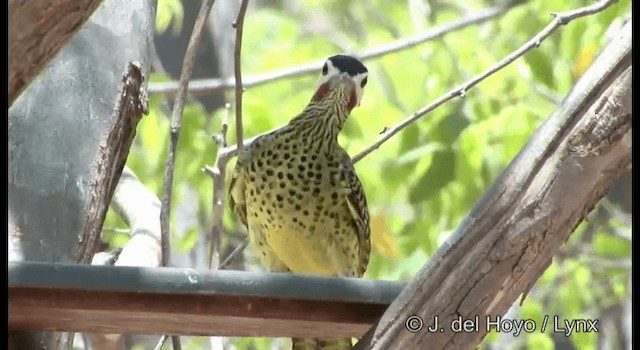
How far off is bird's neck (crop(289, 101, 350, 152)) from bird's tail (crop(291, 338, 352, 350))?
1.79 feet

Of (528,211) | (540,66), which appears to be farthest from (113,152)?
(540,66)

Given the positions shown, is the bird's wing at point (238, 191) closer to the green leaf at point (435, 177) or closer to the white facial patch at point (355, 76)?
the white facial patch at point (355, 76)

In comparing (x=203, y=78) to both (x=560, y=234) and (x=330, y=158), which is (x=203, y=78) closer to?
(x=330, y=158)

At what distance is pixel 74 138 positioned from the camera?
1521mm

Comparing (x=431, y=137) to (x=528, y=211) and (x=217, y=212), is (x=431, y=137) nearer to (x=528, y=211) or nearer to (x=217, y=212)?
(x=217, y=212)

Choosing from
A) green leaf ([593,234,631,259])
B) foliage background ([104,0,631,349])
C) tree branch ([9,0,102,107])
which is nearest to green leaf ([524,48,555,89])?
foliage background ([104,0,631,349])

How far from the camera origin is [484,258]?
3.89 ft

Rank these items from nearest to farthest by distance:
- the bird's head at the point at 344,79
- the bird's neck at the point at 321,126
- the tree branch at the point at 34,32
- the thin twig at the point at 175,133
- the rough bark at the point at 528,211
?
the tree branch at the point at 34,32 < the rough bark at the point at 528,211 < the thin twig at the point at 175,133 < the bird's head at the point at 344,79 < the bird's neck at the point at 321,126

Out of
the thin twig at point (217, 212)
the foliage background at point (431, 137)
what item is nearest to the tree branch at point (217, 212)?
the thin twig at point (217, 212)

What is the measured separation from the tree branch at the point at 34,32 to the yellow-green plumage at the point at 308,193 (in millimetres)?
1129

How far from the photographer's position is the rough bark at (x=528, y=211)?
118cm

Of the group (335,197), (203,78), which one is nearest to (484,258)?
(335,197)

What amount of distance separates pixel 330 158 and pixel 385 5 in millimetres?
2269

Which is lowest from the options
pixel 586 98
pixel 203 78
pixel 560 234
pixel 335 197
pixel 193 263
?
pixel 560 234
